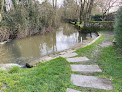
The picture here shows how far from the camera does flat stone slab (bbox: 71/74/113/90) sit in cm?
234

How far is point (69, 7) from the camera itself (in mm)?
27641

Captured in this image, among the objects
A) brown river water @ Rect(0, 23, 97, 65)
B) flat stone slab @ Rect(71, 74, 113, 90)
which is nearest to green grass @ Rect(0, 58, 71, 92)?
flat stone slab @ Rect(71, 74, 113, 90)

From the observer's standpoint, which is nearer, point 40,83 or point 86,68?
point 40,83

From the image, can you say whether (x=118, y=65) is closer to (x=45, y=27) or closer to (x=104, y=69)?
(x=104, y=69)

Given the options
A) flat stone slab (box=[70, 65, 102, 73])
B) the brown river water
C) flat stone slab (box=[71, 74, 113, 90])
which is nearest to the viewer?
flat stone slab (box=[71, 74, 113, 90])

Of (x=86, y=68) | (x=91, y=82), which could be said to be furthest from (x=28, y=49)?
(x=91, y=82)

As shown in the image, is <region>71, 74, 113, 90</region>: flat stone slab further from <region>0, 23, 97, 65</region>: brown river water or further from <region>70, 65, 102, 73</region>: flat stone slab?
<region>0, 23, 97, 65</region>: brown river water

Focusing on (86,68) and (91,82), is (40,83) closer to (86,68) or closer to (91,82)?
(91,82)

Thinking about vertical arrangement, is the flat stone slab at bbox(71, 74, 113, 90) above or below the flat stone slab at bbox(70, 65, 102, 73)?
below

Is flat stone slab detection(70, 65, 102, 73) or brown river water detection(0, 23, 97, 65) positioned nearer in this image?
flat stone slab detection(70, 65, 102, 73)

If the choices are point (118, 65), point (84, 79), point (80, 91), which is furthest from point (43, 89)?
point (118, 65)

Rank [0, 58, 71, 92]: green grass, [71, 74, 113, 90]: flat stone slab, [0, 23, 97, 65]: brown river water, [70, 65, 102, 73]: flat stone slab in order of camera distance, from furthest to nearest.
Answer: [0, 23, 97, 65]: brown river water < [70, 65, 102, 73]: flat stone slab < [71, 74, 113, 90]: flat stone slab < [0, 58, 71, 92]: green grass

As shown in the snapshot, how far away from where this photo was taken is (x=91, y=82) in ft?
8.21

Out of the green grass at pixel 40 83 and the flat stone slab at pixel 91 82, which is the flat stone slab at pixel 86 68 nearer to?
the flat stone slab at pixel 91 82
